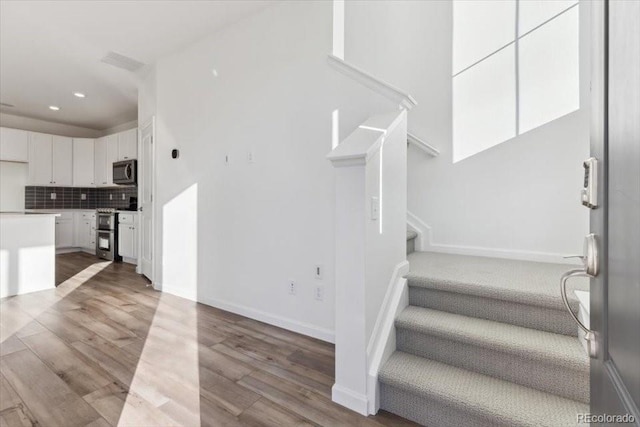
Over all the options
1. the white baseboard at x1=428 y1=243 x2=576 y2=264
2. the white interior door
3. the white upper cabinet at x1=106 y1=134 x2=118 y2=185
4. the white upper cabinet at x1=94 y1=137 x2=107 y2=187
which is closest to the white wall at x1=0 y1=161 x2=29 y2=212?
the white upper cabinet at x1=94 y1=137 x2=107 y2=187

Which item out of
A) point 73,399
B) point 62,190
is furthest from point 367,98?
point 62,190

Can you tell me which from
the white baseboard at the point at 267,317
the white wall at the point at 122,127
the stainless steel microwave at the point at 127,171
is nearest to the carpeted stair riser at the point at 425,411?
the white baseboard at the point at 267,317

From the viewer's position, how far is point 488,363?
5.29 ft

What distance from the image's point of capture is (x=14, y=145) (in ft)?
19.8

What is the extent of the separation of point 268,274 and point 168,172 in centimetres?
200

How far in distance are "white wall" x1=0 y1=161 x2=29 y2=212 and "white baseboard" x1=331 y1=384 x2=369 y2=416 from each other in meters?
7.60

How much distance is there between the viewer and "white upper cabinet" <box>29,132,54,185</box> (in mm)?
6227

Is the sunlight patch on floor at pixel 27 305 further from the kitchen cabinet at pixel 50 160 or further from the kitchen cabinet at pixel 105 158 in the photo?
the kitchen cabinet at pixel 50 160

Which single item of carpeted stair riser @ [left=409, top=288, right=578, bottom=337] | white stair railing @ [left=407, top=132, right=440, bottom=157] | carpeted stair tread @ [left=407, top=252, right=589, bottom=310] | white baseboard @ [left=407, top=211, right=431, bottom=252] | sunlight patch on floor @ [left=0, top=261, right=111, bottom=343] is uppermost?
white stair railing @ [left=407, top=132, right=440, bottom=157]

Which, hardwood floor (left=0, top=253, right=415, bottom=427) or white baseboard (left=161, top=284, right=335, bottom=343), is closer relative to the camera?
hardwood floor (left=0, top=253, right=415, bottom=427)

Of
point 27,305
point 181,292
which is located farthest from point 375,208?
point 27,305

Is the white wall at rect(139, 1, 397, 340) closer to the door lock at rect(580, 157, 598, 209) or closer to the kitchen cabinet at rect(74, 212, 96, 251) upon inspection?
the door lock at rect(580, 157, 598, 209)

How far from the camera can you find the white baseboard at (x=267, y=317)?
2.55m

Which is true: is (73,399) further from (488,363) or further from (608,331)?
(608,331)
